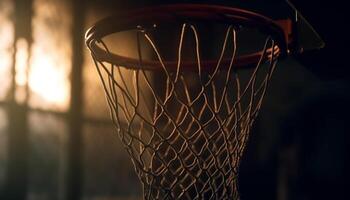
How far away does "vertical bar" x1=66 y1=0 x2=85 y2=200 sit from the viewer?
2543 mm

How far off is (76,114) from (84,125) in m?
0.07

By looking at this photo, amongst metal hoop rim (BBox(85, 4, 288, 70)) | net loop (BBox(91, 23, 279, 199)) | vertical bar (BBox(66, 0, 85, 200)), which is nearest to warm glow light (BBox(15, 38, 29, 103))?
vertical bar (BBox(66, 0, 85, 200))

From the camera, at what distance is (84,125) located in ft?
8.63

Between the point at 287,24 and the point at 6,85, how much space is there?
4.85ft

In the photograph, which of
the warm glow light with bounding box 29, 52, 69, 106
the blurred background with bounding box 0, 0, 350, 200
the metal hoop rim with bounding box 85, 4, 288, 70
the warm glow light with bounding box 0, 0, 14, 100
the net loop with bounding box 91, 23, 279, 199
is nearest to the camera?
the metal hoop rim with bounding box 85, 4, 288, 70

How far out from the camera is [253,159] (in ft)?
7.72

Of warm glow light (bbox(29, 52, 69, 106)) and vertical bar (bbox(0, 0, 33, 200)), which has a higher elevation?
warm glow light (bbox(29, 52, 69, 106))

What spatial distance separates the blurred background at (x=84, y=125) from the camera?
7.23 ft

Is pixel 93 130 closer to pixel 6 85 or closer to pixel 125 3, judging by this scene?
pixel 6 85

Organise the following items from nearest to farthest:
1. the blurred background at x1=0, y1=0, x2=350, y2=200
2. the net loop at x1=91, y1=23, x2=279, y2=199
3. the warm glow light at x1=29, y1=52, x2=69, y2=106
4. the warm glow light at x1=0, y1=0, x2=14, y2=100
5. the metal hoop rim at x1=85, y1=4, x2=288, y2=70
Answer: the metal hoop rim at x1=85, y1=4, x2=288, y2=70, the net loop at x1=91, y1=23, x2=279, y2=199, the blurred background at x1=0, y1=0, x2=350, y2=200, the warm glow light at x1=0, y1=0, x2=14, y2=100, the warm glow light at x1=29, y1=52, x2=69, y2=106

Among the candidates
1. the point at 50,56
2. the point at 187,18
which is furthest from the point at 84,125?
the point at 187,18

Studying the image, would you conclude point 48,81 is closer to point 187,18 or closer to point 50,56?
point 50,56

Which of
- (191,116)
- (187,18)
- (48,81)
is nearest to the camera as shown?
(187,18)

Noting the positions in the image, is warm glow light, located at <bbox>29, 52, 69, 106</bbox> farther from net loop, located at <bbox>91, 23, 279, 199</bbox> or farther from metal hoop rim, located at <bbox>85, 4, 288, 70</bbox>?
metal hoop rim, located at <bbox>85, 4, 288, 70</bbox>
